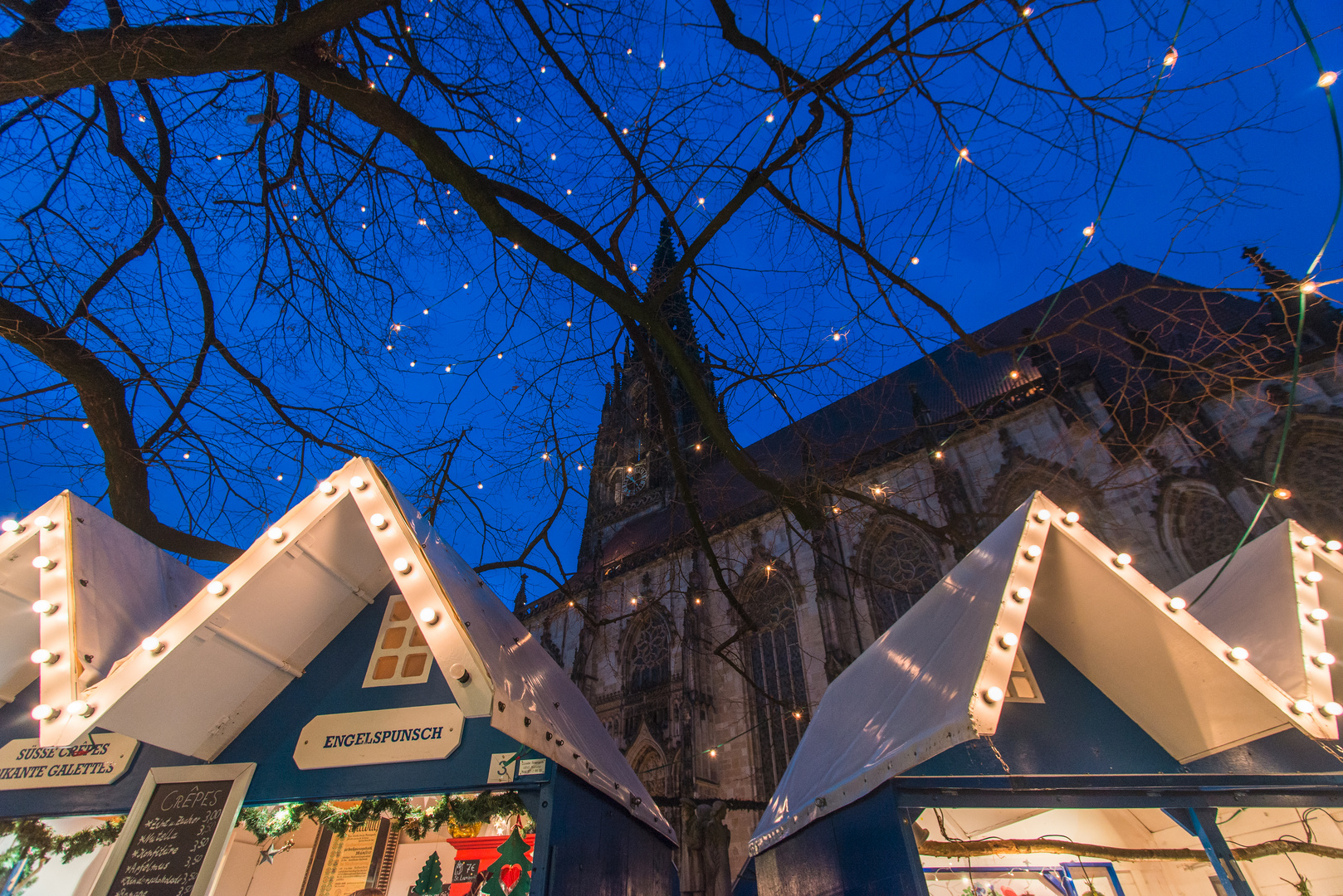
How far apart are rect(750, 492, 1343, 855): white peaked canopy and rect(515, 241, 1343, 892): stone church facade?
1481 mm

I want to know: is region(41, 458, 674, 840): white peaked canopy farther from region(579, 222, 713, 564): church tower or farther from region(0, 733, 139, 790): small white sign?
region(579, 222, 713, 564): church tower

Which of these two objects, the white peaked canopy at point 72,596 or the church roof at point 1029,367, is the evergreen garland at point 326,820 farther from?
the church roof at point 1029,367

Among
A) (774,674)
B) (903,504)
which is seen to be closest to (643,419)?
(774,674)

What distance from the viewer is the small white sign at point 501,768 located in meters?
2.97

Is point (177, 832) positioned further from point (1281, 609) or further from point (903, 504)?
point (903, 504)

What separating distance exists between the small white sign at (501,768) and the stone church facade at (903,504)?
159cm

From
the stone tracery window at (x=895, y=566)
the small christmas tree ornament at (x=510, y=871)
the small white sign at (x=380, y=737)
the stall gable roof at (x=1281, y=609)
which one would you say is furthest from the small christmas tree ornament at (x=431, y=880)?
the stone tracery window at (x=895, y=566)

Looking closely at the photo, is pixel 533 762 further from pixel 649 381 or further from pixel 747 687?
pixel 747 687

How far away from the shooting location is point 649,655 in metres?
18.3

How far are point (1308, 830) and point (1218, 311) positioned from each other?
45.7 feet

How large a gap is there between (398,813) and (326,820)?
1.20 ft

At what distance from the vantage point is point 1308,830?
9.09 ft

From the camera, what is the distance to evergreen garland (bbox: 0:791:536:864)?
316cm


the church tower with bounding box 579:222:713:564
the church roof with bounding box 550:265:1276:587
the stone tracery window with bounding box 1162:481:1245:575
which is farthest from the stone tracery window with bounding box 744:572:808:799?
the church tower with bounding box 579:222:713:564
